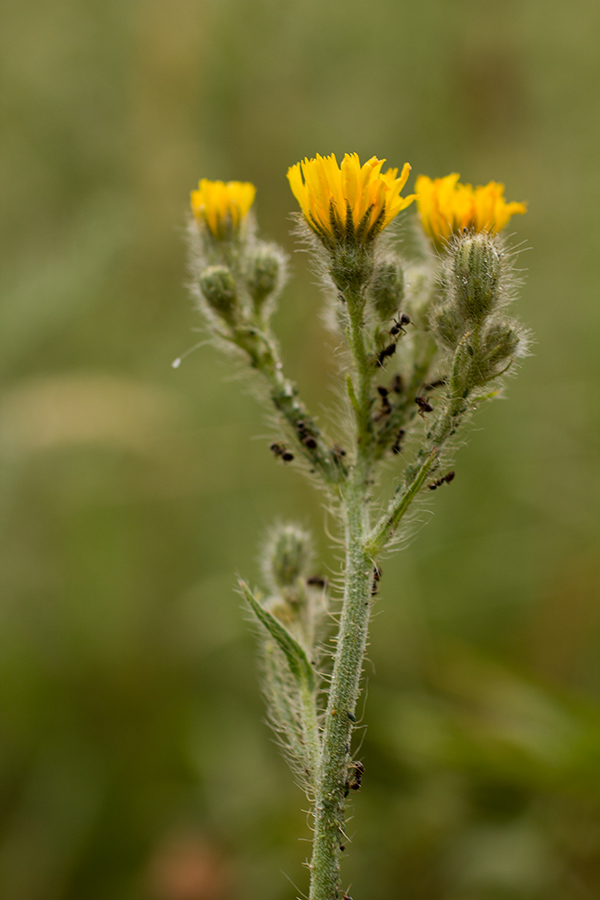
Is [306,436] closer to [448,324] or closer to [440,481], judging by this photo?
[440,481]

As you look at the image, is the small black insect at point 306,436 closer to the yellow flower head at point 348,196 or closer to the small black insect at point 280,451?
the small black insect at point 280,451

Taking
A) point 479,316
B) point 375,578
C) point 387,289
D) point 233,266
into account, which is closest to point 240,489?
point 233,266

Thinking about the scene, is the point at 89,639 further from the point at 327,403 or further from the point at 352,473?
the point at 352,473

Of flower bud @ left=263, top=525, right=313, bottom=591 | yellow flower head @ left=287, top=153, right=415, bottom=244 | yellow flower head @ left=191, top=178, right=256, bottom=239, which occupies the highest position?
yellow flower head @ left=191, top=178, right=256, bottom=239

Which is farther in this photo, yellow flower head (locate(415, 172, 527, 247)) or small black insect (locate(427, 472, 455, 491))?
yellow flower head (locate(415, 172, 527, 247))

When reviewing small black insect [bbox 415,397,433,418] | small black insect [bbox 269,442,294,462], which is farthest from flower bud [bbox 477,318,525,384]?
small black insect [bbox 269,442,294,462]

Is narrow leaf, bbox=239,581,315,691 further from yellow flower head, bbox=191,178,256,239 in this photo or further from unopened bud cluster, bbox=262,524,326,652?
yellow flower head, bbox=191,178,256,239

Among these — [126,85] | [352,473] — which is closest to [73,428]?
[352,473]
